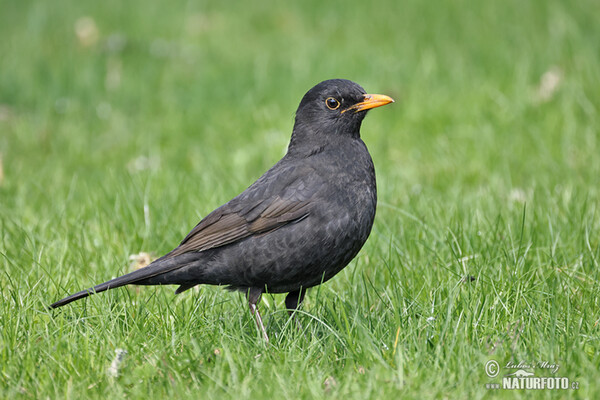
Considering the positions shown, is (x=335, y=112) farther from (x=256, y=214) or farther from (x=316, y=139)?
(x=256, y=214)

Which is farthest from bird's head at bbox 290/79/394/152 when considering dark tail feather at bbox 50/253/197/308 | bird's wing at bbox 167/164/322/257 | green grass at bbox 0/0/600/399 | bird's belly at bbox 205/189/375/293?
dark tail feather at bbox 50/253/197/308

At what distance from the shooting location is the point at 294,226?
11.7 feet

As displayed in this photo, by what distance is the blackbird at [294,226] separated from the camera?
350cm

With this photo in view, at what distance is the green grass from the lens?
3.00 m

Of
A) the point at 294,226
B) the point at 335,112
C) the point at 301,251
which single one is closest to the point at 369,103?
the point at 335,112

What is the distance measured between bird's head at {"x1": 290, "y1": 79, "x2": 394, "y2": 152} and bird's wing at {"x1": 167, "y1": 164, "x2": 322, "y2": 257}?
0.34m

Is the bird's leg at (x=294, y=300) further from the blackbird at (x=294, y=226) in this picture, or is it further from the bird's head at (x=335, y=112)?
the bird's head at (x=335, y=112)

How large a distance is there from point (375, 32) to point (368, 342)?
6.54m

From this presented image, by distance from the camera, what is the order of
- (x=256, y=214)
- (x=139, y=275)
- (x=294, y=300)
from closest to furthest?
1. (x=139, y=275)
2. (x=256, y=214)
3. (x=294, y=300)

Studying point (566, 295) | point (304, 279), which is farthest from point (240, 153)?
point (566, 295)

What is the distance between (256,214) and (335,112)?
0.74 meters

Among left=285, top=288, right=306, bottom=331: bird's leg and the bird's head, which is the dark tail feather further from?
the bird's head

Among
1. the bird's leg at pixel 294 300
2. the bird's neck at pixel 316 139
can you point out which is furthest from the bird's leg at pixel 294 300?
the bird's neck at pixel 316 139

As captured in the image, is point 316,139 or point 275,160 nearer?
point 316,139
